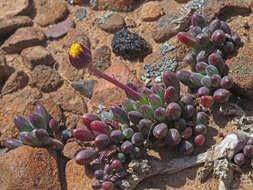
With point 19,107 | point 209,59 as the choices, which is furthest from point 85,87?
point 209,59

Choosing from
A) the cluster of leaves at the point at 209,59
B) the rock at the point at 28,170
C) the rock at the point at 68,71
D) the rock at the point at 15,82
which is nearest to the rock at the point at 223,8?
the cluster of leaves at the point at 209,59

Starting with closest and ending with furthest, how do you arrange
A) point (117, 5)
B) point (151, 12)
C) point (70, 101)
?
point (70, 101)
point (151, 12)
point (117, 5)

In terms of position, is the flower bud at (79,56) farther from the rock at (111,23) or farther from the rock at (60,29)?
the rock at (60,29)

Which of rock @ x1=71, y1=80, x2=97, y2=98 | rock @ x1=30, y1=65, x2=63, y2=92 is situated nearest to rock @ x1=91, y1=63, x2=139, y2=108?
rock @ x1=71, y1=80, x2=97, y2=98

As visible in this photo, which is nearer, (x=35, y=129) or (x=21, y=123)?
(x=21, y=123)

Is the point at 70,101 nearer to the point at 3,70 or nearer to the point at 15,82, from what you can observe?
the point at 15,82

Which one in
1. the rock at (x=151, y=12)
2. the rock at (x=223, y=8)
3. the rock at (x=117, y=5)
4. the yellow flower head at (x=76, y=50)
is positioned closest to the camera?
the yellow flower head at (x=76, y=50)
